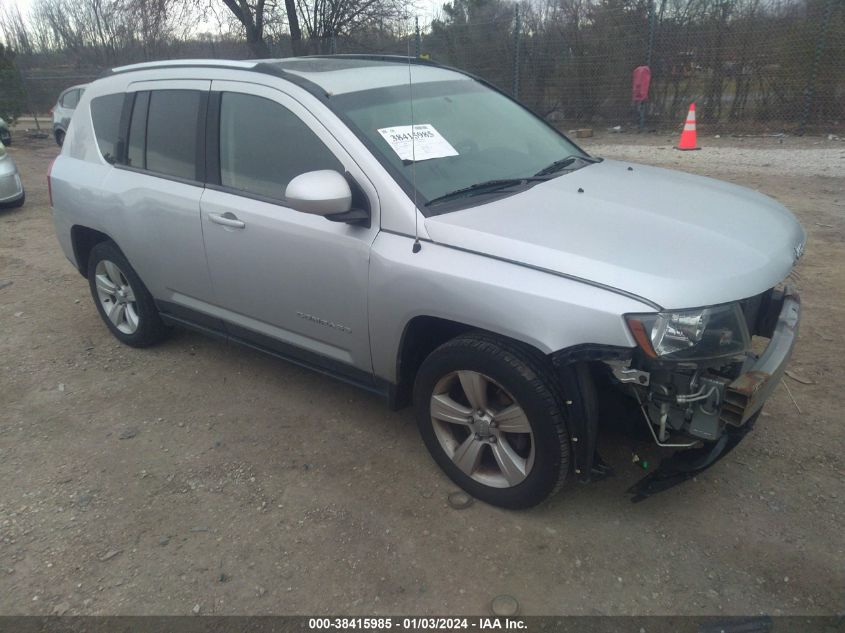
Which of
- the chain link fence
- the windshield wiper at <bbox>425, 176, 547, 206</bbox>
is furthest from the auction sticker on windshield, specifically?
the chain link fence

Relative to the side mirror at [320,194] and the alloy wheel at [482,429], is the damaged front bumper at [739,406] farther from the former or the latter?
the side mirror at [320,194]

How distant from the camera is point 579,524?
2.82 metres

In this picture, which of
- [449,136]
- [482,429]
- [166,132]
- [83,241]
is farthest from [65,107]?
[482,429]

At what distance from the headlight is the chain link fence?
9920 mm

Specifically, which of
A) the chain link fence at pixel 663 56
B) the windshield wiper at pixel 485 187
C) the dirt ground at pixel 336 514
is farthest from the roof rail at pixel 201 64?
the chain link fence at pixel 663 56

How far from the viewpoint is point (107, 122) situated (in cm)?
431

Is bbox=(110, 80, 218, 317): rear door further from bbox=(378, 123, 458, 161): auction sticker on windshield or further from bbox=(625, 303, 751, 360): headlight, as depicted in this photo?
bbox=(625, 303, 751, 360): headlight

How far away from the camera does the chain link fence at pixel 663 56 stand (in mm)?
11797

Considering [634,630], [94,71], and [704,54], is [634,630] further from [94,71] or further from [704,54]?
[94,71]

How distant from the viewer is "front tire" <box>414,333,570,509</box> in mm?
2559

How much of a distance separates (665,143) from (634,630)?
38.5 feet

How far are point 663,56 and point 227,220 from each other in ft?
40.7

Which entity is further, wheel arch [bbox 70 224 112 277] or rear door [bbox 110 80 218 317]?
wheel arch [bbox 70 224 112 277]

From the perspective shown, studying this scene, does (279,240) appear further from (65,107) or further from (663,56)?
(65,107)
